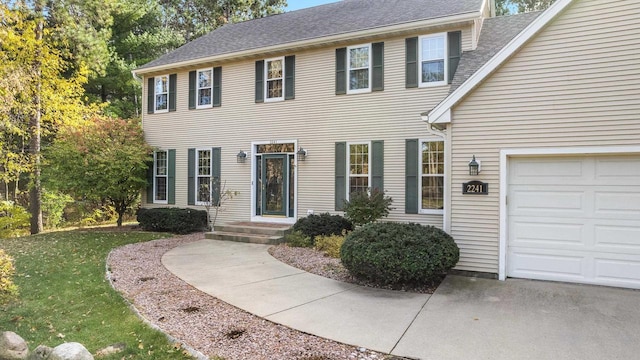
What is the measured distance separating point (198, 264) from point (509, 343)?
216 inches

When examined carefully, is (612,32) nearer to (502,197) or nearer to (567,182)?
(567,182)

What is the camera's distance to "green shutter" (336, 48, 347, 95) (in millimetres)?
10289

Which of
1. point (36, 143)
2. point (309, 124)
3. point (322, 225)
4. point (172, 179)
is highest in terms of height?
point (309, 124)

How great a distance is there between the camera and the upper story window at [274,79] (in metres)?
11.3

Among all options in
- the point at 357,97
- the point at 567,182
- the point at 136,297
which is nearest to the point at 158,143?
the point at 357,97

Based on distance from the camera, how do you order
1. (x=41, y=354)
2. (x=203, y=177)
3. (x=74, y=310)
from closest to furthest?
(x=41, y=354)
(x=74, y=310)
(x=203, y=177)

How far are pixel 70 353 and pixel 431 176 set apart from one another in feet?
25.7

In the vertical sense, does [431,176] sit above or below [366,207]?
above

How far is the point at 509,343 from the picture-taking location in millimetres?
3680

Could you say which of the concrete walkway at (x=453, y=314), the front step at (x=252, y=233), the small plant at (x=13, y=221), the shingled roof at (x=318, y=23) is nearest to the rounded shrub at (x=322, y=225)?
the front step at (x=252, y=233)

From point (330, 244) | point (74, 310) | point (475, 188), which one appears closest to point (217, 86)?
point (330, 244)

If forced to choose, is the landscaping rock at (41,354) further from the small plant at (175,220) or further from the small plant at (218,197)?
the small plant at (218,197)

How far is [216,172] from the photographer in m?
12.2

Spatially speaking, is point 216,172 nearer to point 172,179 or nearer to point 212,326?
point 172,179
